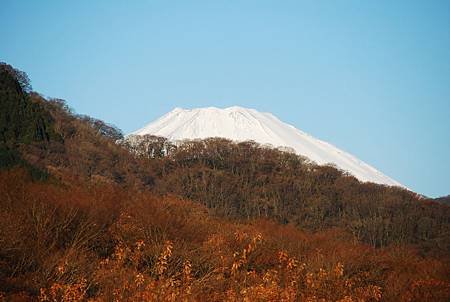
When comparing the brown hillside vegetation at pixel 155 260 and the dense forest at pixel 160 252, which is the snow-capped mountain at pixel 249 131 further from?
the brown hillside vegetation at pixel 155 260

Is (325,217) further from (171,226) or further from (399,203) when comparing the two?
(171,226)

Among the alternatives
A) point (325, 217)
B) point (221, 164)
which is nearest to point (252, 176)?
point (221, 164)

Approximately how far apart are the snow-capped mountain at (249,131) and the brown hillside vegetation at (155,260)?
389ft

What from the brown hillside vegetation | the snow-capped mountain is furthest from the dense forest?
the snow-capped mountain

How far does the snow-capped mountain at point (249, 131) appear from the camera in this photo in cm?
14162

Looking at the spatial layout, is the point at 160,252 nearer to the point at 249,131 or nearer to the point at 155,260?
the point at 155,260

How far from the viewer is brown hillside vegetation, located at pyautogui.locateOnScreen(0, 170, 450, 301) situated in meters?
9.53

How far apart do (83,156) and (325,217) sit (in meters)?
24.3

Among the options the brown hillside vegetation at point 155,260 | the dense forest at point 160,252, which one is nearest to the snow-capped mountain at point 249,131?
the dense forest at point 160,252

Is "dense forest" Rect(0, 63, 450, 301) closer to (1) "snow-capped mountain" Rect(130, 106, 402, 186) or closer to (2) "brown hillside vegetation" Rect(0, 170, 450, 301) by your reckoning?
(2) "brown hillside vegetation" Rect(0, 170, 450, 301)

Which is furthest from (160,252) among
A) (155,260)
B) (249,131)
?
(249,131)

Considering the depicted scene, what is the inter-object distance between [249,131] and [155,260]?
460 feet

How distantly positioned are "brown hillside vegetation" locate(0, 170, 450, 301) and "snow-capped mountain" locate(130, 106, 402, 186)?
119 metres

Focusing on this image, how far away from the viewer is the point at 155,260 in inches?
465
